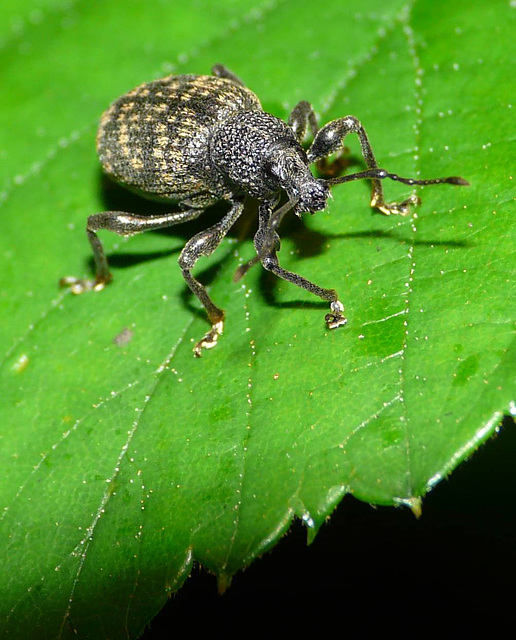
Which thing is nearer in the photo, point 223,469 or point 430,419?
point 430,419

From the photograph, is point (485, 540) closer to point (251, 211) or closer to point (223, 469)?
point (223, 469)

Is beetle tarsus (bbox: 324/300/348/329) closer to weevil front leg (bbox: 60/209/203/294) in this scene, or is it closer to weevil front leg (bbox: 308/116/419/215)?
weevil front leg (bbox: 308/116/419/215)

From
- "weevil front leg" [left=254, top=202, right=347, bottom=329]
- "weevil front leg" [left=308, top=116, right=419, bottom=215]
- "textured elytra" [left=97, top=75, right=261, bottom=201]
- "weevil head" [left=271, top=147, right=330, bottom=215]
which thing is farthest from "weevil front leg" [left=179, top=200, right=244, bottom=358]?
"weevil front leg" [left=308, top=116, right=419, bottom=215]

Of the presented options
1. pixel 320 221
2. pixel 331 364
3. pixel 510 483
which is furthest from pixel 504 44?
pixel 510 483

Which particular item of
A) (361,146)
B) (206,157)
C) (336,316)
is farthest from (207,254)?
(361,146)

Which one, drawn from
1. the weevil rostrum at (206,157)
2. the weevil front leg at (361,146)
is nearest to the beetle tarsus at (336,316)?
the weevil rostrum at (206,157)

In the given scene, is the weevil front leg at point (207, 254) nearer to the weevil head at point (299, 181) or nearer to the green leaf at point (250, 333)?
the green leaf at point (250, 333)

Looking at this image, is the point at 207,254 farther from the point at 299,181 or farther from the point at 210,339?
the point at 299,181
